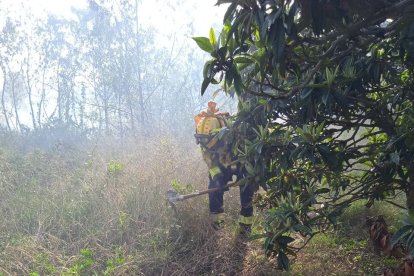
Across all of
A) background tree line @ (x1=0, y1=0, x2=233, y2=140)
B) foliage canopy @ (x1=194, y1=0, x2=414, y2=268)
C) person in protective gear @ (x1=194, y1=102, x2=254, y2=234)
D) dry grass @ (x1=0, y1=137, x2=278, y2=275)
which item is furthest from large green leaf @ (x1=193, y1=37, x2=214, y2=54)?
background tree line @ (x1=0, y1=0, x2=233, y2=140)

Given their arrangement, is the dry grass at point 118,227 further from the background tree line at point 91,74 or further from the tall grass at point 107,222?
the background tree line at point 91,74

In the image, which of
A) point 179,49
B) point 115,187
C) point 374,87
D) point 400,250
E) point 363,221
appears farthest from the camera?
point 179,49

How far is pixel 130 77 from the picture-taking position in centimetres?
1542

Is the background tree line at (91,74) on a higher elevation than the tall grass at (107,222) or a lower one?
higher

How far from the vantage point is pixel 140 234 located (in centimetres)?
423

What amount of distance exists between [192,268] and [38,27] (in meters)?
14.9

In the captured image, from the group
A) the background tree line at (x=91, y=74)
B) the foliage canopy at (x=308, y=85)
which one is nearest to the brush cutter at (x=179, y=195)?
the foliage canopy at (x=308, y=85)

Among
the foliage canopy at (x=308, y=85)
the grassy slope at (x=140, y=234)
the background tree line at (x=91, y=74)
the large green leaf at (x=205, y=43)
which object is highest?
the background tree line at (x=91, y=74)

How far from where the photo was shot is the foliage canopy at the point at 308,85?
1634 millimetres

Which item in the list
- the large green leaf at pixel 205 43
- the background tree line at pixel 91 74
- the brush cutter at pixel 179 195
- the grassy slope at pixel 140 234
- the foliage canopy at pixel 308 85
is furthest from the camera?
the background tree line at pixel 91 74

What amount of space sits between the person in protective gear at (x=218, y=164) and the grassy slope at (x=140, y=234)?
16cm

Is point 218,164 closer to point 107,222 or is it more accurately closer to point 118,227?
point 118,227

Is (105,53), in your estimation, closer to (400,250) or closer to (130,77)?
(130,77)

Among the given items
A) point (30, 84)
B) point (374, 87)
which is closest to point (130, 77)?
Result: point (30, 84)
